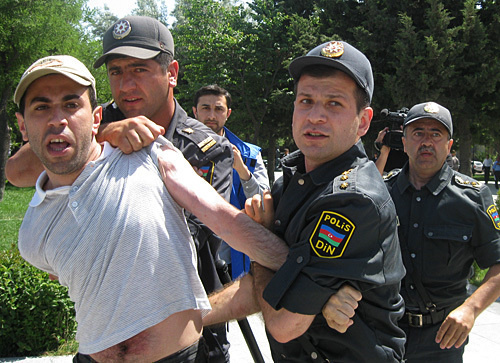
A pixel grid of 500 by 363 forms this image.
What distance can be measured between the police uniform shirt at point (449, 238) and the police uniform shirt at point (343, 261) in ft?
4.64

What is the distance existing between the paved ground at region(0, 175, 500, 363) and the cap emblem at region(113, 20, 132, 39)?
342cm

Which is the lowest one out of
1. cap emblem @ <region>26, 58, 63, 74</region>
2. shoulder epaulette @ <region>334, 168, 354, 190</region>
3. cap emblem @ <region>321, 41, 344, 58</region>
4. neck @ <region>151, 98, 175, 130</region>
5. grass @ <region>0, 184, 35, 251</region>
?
grass @ <region>0, 184, 35, 251</region>

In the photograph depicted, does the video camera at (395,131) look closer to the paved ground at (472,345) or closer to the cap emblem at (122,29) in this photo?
the paved ground at (472,345)

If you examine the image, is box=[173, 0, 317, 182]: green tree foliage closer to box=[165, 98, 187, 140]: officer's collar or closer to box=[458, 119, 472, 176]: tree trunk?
box=[458, 119, 472, 176]: tree trunk

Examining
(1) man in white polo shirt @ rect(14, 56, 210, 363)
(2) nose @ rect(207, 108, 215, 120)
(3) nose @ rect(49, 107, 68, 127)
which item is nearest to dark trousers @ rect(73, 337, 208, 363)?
(1) man in white polo shirt @ rect(14, 56, 210, 363)

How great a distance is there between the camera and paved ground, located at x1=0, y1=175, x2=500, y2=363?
196 inches

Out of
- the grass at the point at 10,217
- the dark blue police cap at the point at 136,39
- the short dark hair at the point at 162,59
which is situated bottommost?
the grass at the point at 10,217

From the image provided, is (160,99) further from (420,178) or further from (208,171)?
(420,178)

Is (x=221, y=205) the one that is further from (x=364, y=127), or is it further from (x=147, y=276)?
(x=364, y=127)

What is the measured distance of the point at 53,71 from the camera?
1.82 m

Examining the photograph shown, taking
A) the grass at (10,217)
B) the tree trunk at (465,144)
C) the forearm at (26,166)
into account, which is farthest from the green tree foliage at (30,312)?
the tree trunk at (465,144)

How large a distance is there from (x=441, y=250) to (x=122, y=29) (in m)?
2.41

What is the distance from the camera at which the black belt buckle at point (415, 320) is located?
3.10 metres

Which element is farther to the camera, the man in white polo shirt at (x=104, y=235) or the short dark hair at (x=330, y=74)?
the short dark hair at (x=330, y=74)
